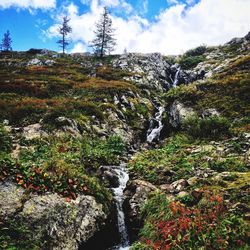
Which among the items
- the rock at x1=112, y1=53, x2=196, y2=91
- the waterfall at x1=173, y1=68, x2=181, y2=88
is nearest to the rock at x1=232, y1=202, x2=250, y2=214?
the rock at x1=112, y1=53, x2=196, y2=91

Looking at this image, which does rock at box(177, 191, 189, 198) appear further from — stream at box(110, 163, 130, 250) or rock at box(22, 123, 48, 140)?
rock at box(22, 123, 48, 140)

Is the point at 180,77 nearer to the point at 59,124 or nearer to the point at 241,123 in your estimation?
the point at 241,123

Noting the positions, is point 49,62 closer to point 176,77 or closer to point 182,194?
point 176,77

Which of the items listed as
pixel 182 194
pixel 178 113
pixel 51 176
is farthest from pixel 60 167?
pixel 178 113

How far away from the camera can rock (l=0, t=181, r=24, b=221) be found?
10747 millimetres

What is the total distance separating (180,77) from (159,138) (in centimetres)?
3648

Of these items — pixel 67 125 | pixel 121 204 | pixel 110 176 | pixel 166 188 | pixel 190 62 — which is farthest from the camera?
pixel 190 62

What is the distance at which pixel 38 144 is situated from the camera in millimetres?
19078

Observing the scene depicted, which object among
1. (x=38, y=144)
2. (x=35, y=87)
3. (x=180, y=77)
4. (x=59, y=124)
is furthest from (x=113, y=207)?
(x=180, y=77)

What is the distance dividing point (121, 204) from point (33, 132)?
9.23 meters

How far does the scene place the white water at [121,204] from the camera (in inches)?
538

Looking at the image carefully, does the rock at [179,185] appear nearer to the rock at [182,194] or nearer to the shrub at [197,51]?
the rock at [182,194]

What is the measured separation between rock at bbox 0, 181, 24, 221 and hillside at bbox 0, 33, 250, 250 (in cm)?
4

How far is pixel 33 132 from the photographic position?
20.7m
